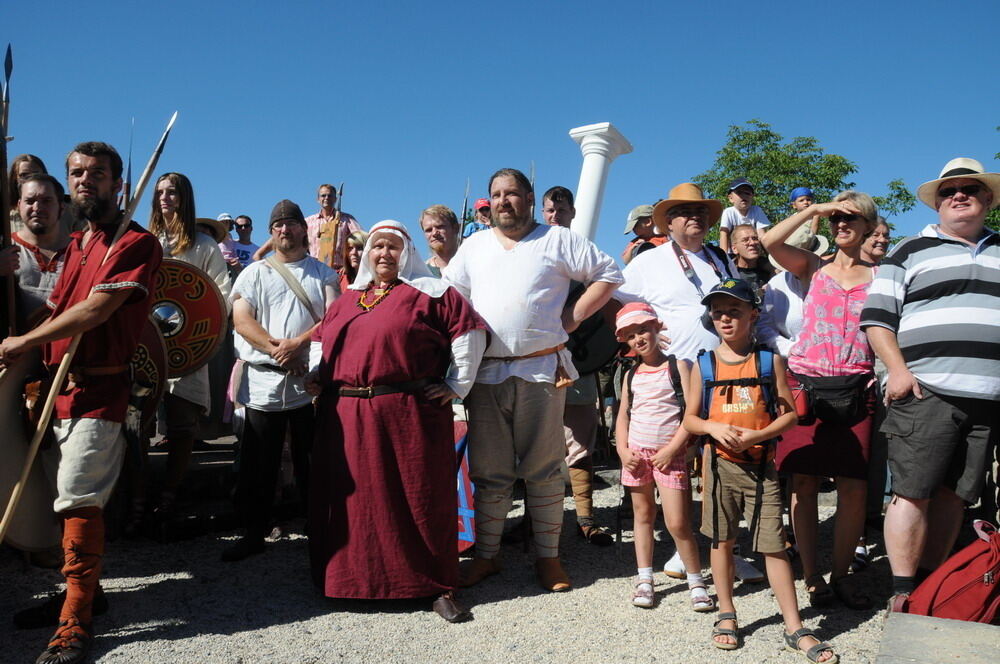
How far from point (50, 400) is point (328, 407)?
1.28 meters

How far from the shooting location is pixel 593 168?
1064cm

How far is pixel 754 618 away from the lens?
3.79m

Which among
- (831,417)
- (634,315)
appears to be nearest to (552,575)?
(634,315)

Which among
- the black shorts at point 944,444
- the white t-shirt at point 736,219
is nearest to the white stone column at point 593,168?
the white t-shirt at point 736,219

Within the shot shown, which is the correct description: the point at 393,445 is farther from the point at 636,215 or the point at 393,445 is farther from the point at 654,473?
the point at 636,215

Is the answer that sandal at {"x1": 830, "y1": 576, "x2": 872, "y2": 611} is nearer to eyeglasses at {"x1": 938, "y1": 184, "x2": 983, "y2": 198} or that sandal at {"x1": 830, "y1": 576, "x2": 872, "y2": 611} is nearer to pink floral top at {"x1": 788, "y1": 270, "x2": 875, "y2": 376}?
pink floral top at {"x1": 788, "y1": 270, "x2": 875, "y2": 376}

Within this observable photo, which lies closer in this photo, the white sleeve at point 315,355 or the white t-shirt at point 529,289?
the white t-shirt at point 529,289

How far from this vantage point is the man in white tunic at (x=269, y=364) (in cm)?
465

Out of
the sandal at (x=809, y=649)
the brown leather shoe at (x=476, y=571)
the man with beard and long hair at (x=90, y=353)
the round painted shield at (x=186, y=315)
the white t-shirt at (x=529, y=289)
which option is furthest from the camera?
the round painted shield at (x=186, y=315)

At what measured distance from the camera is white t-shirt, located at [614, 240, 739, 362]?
173 inches

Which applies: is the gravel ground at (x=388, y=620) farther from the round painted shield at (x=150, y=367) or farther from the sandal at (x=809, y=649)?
the round painted shield at (x=150, y=367)

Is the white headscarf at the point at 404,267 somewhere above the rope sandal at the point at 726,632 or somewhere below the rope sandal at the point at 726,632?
above

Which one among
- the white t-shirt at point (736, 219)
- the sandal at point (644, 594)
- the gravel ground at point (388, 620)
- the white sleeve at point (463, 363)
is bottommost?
the gravel ground at point (388, 620)

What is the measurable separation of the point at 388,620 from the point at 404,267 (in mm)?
1716
